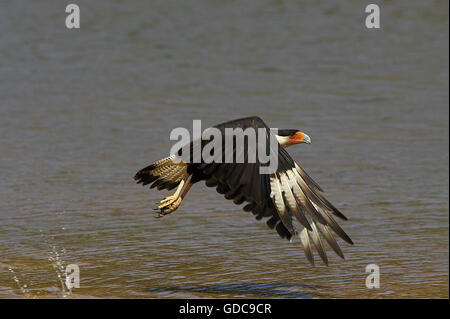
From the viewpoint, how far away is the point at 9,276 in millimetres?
5750

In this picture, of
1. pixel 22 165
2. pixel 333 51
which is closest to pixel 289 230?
pixel 22 165

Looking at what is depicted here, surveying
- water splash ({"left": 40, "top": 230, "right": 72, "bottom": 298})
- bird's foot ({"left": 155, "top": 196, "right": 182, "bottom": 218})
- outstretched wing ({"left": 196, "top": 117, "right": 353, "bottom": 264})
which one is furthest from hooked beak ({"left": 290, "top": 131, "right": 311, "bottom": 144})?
water splash ({"left": 40, "top": 230, "right": 72, "bottom": 298})

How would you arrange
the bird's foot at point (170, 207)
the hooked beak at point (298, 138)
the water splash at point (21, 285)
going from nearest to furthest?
the water splash at point (21, 285) → the bird's foot at point (170, 207) → the hooked beak at point (298, 138)

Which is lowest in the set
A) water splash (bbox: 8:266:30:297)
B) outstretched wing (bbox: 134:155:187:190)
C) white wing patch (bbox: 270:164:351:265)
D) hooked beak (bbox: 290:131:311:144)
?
water splash (bbox: 8:266:30:297)

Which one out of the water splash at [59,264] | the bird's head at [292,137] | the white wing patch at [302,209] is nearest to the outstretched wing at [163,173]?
the water splash at [59,264]

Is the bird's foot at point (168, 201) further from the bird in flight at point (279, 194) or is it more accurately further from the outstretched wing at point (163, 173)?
the bird in flight at point (279, 194)

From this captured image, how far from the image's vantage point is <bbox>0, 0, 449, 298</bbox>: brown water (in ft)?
20.2

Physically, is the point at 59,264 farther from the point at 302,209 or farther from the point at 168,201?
the point at 302,209

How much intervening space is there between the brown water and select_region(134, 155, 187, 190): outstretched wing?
1.66ft

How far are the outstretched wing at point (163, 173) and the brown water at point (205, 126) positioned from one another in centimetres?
51

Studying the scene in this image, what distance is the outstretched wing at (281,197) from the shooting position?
5.12 metres

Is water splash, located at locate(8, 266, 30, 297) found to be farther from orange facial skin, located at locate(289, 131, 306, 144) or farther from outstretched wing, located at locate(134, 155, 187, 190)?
orange facial skin, located at locate(289, 131, 306, 144)

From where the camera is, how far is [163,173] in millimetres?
6383

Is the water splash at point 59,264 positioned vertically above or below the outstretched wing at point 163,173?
below
